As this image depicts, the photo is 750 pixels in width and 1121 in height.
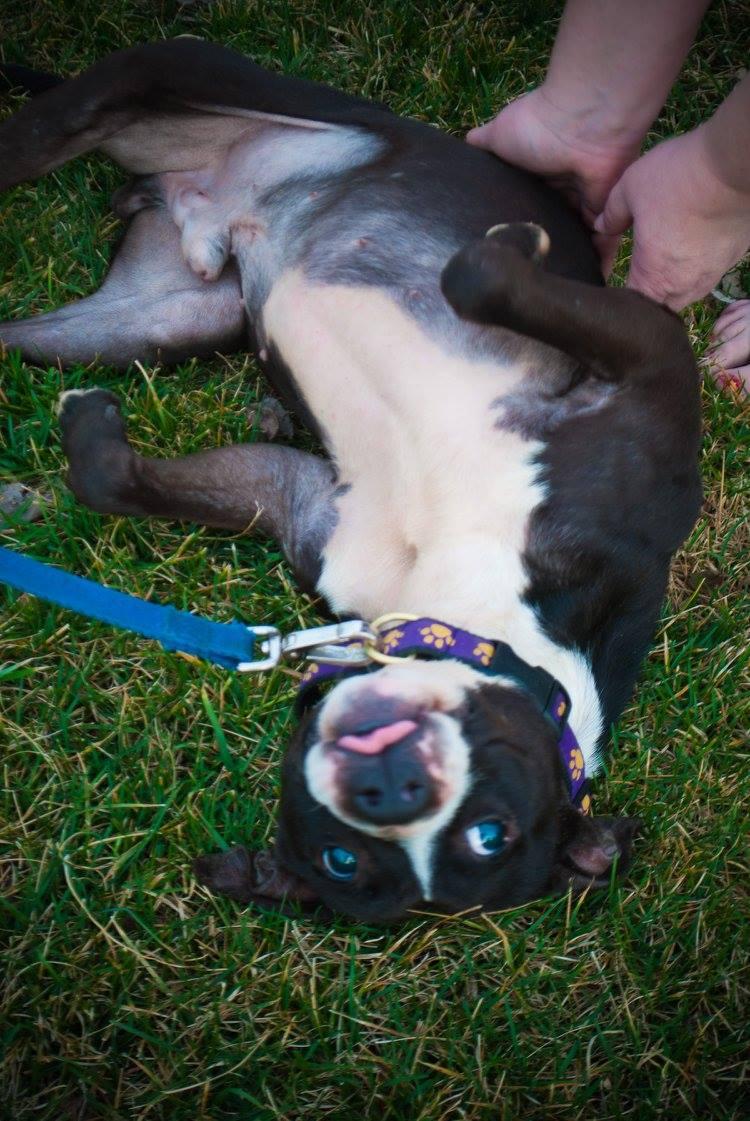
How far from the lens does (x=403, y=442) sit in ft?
10.7

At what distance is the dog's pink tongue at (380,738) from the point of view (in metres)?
2.46

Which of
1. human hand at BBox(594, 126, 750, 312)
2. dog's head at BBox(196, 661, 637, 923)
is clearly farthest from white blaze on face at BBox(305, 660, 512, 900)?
human hand at BBox(594, 126, 750, 312)

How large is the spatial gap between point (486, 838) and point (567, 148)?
2313 millimetres

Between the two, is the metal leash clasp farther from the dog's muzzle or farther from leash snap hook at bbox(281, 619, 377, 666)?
the dog's muzzle

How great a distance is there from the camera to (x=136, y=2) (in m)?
4.65

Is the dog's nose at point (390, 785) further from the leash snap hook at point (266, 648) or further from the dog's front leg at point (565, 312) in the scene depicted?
the dog's front leg at point (565, 312)

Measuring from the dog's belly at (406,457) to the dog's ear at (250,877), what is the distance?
0.76 meters

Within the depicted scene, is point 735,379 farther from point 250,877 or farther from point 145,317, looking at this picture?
point 250,877

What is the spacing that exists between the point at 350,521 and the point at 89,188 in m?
1.89

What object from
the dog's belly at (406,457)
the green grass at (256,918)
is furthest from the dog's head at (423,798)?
the dog's belly at (406,457)

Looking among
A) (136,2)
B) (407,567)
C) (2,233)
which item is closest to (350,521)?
(407,567)

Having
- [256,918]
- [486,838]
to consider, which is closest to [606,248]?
[486,838]

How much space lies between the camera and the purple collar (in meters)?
2.73

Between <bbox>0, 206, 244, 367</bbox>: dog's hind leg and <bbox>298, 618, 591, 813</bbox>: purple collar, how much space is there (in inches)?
61.6
